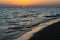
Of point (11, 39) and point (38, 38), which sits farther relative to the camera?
point (11, 39)

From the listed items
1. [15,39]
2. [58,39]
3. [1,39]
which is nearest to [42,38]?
[58,39]

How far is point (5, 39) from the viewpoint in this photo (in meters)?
17.8

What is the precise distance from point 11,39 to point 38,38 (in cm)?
326

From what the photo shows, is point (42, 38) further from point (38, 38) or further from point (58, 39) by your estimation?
point (58, 39)

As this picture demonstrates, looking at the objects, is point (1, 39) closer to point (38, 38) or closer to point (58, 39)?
point (38, 38)

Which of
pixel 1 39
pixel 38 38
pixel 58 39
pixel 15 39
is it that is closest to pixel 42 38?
pixel 38 38

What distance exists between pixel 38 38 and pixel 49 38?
90cm

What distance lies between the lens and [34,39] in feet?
50.2

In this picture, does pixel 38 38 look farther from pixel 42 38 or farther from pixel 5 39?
pixel 5 39

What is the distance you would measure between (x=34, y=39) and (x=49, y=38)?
1216 mm

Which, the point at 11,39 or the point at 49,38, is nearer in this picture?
the point at 49,38

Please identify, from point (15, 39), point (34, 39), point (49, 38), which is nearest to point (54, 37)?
point (49, 38)

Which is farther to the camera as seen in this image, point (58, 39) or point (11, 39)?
point (11, 39)

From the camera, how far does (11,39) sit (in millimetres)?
17641
